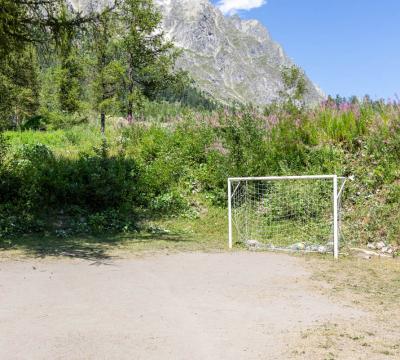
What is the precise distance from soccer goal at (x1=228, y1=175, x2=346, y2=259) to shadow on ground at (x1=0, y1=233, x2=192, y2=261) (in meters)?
1.82

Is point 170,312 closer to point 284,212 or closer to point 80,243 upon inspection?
point 80,243

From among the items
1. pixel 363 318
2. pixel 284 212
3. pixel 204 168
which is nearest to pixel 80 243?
pixel 284 212

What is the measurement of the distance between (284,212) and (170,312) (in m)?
7.46

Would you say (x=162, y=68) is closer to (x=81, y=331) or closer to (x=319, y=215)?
(x=319, y=215)

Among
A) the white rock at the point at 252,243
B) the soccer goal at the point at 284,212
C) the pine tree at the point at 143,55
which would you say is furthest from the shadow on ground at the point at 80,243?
the pine tree at the point at 143,55

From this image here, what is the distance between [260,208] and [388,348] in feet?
27.7

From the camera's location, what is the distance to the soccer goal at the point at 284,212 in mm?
11156

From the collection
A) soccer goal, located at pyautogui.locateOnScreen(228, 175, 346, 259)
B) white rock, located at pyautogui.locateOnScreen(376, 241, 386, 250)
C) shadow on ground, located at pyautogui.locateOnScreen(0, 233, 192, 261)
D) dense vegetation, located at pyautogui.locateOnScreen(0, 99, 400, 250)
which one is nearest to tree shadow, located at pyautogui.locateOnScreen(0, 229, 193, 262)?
shadow on ground, located at pyautogui.locateOnScreen(0, 233, 192, 261)

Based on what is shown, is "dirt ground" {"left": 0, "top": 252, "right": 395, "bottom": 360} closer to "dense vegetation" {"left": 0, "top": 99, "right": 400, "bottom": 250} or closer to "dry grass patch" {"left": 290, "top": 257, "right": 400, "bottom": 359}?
"dry grass patch" {"left": 290, "top": 257, "right": 400, "bottom": 359}

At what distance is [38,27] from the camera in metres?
10.4

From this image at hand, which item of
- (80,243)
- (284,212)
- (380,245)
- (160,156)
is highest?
(160,156)

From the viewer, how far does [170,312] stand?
5.25m

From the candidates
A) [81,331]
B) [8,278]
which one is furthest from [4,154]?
[81,331]

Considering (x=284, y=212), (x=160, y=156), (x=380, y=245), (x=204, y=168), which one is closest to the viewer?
(x=380, y=245)
